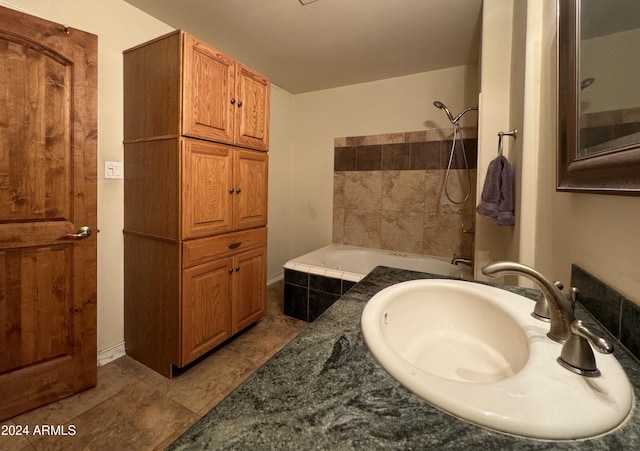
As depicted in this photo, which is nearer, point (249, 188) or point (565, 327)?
point (565, 327)

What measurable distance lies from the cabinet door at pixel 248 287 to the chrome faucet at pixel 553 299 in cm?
164

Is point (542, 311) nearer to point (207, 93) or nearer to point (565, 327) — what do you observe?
point (565, 327)

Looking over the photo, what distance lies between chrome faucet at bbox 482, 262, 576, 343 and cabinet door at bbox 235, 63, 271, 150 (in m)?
1.70

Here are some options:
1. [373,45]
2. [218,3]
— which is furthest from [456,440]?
[373,45]

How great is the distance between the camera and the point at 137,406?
4.61ft

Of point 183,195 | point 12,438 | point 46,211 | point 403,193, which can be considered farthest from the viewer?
point 403,193

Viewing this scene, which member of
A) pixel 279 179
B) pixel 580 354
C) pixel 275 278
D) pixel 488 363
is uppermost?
pixel 279 179

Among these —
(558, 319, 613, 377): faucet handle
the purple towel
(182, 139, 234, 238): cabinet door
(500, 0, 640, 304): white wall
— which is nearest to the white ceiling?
(500, 0, 640, 304): white wall

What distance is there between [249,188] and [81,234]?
→ 967 millimetres

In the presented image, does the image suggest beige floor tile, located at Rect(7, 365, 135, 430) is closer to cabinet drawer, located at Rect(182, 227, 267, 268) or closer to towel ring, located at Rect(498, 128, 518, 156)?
cabinet drawer, located at Rect(182, 227, 267, 268)

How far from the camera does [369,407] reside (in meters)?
0.40

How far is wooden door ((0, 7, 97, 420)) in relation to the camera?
1.25 meters

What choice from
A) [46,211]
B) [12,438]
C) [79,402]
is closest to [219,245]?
[46,211]

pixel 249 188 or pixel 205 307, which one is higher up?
pixel 249 188
